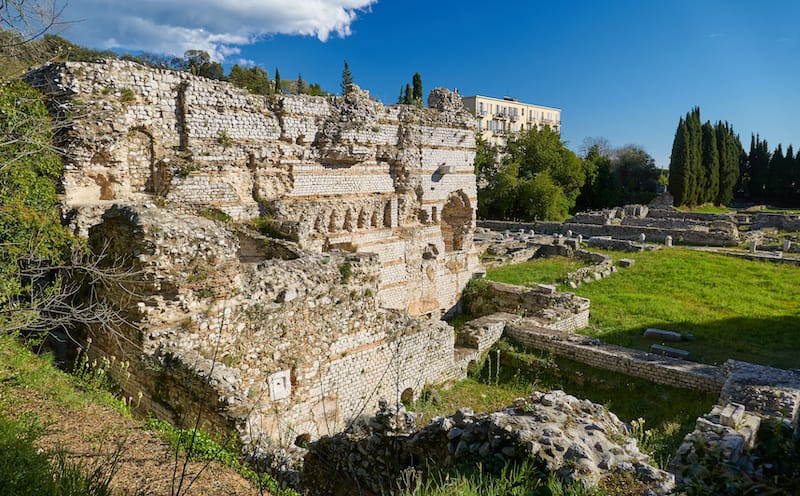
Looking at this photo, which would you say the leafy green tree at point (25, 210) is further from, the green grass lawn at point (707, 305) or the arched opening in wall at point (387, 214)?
the green grass lawn at point (707, 305)

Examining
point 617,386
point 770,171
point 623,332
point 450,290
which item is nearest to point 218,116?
point 450,290

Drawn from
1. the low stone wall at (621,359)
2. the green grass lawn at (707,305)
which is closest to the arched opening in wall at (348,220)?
the low stone wall at (621,359)

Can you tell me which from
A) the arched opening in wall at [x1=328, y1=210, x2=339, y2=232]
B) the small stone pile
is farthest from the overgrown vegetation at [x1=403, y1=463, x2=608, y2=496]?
the arched opening in wall at [x1=328, y1=210, x2=339, y2=232]

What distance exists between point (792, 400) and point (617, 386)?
299 cm

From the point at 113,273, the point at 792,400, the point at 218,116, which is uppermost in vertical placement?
the point at 218,116

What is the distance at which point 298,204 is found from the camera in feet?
41.0

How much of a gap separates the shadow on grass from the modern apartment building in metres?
49.5

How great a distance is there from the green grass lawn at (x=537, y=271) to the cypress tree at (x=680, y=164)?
31776 mm

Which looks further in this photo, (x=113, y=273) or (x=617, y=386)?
(x=617, y=386)

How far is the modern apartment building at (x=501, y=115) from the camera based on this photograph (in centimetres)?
6258

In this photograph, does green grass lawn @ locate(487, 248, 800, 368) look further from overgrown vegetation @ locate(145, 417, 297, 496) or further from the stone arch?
the stone arch

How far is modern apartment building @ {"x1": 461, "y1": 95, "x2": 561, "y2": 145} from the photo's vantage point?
6258 centimetres

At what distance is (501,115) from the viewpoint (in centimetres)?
6625

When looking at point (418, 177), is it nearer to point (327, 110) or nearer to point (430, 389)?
point (327, 110)
